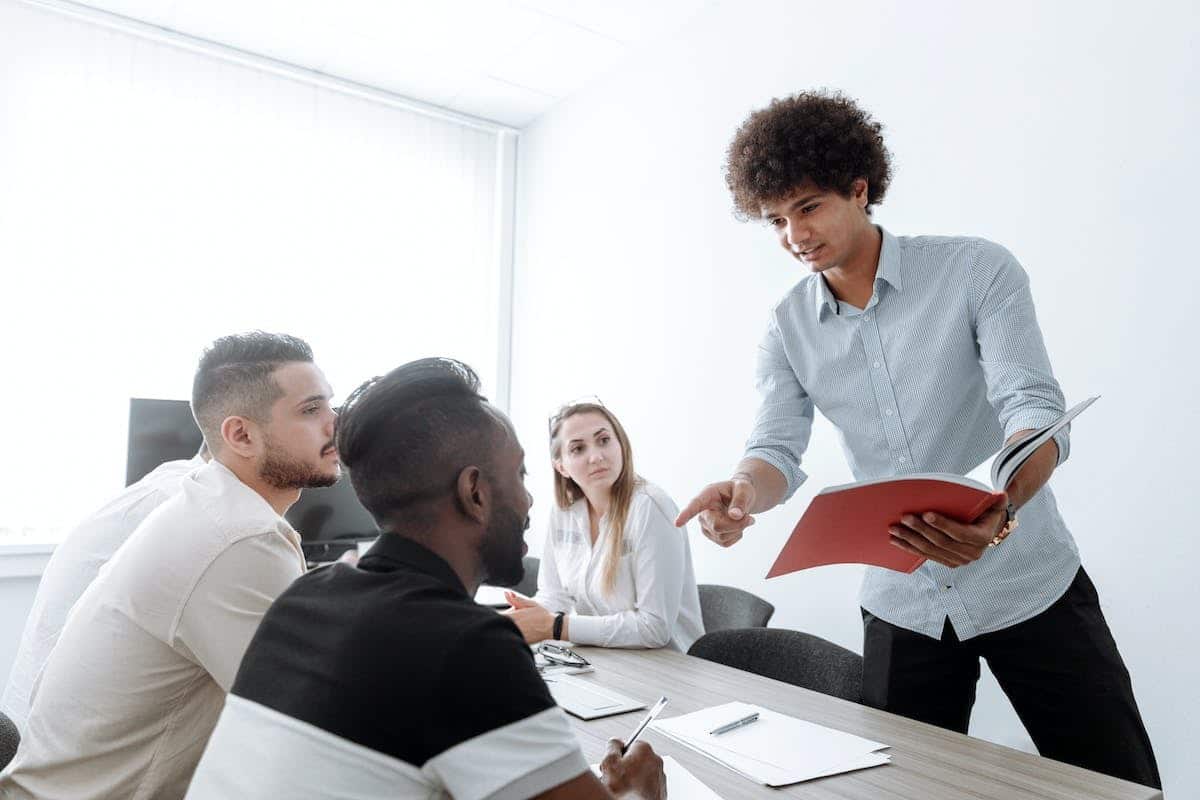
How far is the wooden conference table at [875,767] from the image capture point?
3.75 feet

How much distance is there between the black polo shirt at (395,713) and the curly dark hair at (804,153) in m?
1.31

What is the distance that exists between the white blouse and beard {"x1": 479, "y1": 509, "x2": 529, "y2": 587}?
3.86ft

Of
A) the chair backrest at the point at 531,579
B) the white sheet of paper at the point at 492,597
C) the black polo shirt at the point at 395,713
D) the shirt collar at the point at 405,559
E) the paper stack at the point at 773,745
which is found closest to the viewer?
the black polo shirt at the point at 395,713

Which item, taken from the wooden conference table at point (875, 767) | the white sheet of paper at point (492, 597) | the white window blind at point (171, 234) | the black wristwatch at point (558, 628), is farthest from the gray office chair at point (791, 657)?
the white window blind at point (171, 234)

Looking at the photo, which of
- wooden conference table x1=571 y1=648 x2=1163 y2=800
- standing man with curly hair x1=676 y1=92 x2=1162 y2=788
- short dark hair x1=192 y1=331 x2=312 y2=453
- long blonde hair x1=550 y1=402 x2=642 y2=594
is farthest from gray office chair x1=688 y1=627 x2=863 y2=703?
short dark hair x1=192 y1=331 x2=312 y2=453

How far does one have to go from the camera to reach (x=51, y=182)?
3.71m

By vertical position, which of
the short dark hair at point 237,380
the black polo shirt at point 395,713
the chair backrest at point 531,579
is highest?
the short dark hair at point 237,380

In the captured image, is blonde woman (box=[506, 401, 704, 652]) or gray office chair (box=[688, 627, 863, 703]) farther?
→ blonde woman (box=[506, 401, 704, 652])

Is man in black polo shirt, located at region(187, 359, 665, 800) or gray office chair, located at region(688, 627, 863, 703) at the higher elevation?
man in black polo shirt, located at region(187, 359, 665, 800)

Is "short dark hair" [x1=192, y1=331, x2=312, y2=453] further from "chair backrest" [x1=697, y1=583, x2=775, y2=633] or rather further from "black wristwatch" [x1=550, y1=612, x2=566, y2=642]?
"chair backrest" [x1=697, y1=583, x2=775, y2=633]

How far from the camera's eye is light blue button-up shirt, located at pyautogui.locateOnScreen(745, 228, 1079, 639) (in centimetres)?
157

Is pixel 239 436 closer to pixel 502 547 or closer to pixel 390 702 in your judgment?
pixel 502 547

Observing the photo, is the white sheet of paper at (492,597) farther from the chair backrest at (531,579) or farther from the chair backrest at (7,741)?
the chair backrest at (7,741)

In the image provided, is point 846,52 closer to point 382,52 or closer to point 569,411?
point 569,411
